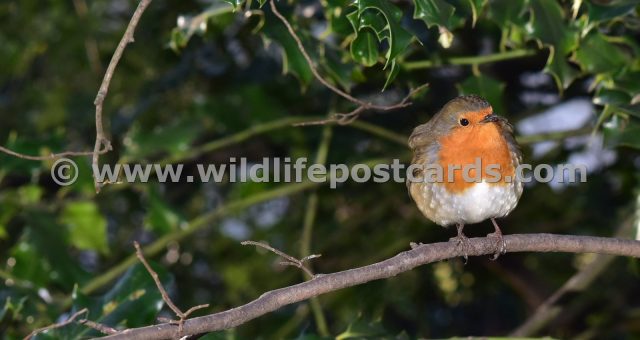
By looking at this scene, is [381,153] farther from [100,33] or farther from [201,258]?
[100,33]

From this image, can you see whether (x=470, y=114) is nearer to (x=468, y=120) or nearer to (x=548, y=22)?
(x=468, y=120)

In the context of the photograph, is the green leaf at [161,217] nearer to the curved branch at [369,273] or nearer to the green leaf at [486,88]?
the green leaf at [486,88]

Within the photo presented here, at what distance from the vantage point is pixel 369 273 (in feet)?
7.58

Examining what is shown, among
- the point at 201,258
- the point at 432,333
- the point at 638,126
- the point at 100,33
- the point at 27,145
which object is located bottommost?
the point at 432,333

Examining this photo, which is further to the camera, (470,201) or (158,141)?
(158,141)

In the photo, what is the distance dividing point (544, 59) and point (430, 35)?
955mm

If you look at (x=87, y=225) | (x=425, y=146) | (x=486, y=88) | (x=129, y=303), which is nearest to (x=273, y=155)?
(x=87, y=225)

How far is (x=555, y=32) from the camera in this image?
124 inches

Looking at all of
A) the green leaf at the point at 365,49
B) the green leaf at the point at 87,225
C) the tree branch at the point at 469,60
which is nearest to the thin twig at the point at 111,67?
the green leaf at the point at 365,49

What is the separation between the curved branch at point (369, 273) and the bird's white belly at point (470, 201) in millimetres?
383

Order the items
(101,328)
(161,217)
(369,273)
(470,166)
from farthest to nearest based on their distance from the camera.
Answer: (161,217), (470,166), (369,273), (101,328)

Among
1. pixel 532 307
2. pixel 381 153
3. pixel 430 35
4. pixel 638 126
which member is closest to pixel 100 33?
pixel 381 153

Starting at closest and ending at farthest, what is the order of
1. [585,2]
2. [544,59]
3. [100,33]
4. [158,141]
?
[585,2] < [158,141] < [544,59] < [100,33]

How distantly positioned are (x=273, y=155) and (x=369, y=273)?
2945 millimetres
